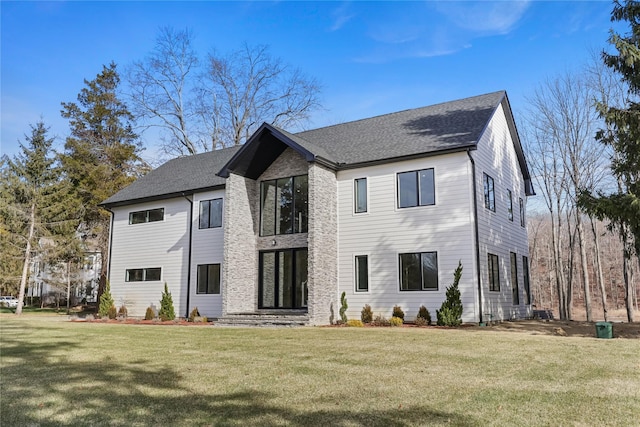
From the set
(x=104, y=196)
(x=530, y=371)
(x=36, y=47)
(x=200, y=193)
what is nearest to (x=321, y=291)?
(x=200, y=193)

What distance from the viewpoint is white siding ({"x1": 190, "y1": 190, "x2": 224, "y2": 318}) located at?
19547 mm

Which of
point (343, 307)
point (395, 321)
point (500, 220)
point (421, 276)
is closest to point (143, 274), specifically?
point (343, 307)

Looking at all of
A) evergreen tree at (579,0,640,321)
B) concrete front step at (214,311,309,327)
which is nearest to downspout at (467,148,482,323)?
evergreen tree at (579,0,640,321)

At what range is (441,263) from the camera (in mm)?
15266

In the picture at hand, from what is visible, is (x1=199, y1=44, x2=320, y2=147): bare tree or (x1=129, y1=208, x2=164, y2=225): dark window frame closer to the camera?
(x1=129, y1=208, x2=164, y2=225): dark window frame

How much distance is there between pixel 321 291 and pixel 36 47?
1214cm

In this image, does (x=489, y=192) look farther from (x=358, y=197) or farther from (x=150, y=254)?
(x=150, y=254)

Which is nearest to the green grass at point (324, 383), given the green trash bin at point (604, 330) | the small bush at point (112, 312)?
the green trash bin at point (604, 330)

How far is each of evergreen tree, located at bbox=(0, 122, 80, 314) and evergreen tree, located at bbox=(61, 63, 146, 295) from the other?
1.95 meters

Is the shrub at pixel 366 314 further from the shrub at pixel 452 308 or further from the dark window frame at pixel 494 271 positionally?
the dark window frame at pixel 494 271

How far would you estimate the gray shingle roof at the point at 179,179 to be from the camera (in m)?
21.4

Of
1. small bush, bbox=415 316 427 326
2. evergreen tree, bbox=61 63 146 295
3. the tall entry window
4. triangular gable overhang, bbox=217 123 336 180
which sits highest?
evergreen tree, bbox=61 63 146 295

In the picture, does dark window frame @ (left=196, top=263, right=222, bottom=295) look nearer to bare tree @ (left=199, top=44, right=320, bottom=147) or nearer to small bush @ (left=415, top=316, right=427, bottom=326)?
small bush @ (left=415, top=316, right=427, bottom=326)

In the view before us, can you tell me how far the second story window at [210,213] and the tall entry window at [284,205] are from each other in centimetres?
230
